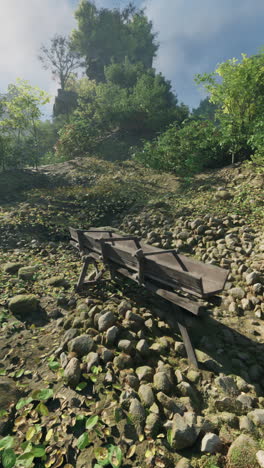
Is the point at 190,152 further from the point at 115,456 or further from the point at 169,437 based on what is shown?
the point at 115,456

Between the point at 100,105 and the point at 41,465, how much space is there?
1042 inches

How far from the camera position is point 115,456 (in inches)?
81.3

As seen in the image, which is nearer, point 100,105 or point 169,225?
point 169,225

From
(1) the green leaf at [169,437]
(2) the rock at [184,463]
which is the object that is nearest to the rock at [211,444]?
(2) the rock at [184,463]

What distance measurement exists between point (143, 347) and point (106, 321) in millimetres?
731

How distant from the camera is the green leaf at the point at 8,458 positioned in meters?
2.00

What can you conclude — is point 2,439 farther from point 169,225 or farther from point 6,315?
point 169,225

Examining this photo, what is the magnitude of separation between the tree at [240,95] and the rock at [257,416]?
8.82 m

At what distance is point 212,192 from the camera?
8570 mm

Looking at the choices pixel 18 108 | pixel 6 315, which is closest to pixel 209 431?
pixel 6 315

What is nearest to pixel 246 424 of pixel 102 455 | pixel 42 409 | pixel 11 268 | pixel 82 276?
pixel 102 455

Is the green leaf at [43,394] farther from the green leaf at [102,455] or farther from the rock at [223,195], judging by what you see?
the rock at [223,195]


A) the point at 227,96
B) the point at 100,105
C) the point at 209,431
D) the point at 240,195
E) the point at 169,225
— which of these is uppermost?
the point at 100,105

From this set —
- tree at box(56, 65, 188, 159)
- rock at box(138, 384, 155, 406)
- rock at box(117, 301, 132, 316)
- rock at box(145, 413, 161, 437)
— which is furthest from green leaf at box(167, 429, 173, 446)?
tree at box(56, 65, 188, 159)
